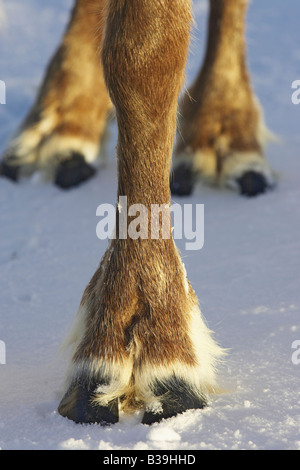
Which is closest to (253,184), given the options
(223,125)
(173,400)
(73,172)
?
(223,125)

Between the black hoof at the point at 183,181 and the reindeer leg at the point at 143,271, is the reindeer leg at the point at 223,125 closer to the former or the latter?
the black hoof at the point at 183,181

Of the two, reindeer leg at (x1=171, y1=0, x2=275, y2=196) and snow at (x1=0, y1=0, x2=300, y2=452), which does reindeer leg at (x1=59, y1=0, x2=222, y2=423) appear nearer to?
snow at (x1=0, y1=0, x2=300, y2=452)

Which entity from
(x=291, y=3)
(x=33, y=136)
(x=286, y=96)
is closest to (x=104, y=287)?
(x=33, y=136)

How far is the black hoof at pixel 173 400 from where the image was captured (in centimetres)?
193

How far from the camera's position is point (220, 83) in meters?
3.73

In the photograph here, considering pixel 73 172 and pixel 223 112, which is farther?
pixel 73 172

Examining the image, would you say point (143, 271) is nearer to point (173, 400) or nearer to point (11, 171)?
point (173, 400)

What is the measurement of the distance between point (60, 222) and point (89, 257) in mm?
441

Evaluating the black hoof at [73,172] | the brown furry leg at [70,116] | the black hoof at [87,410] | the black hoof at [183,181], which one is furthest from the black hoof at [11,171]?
the black hoof at [87,410]

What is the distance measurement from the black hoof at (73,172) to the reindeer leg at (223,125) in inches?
19.3

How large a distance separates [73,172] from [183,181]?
→ 1.94ft

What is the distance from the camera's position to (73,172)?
394cm

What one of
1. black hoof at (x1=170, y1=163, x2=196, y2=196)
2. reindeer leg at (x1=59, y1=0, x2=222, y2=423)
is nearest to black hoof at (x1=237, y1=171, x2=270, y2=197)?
black hoof at (x1=170, y1=163, x2=196, y2=196)
